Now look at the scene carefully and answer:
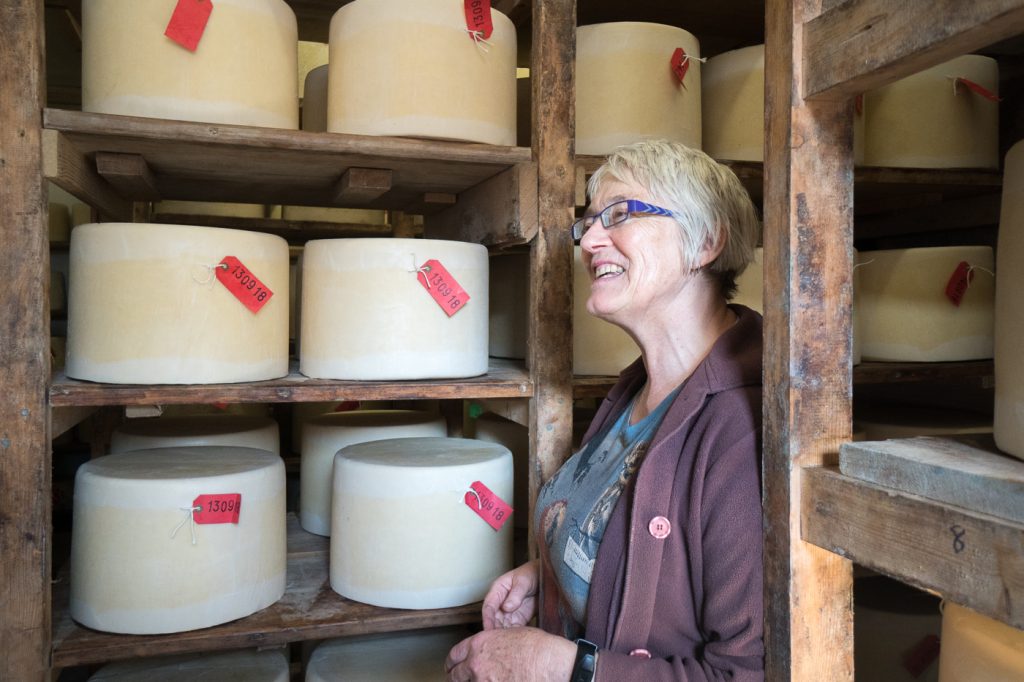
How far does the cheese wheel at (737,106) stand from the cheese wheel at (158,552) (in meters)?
1.42

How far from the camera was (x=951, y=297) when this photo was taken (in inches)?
82.9

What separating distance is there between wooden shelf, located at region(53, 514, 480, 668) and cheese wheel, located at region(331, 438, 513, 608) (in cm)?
3

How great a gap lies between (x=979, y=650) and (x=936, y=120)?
178 centimetres

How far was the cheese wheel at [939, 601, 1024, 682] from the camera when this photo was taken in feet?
2.49

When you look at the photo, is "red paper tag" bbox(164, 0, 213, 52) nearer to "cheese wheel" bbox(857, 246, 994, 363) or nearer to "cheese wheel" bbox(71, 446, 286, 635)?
"cheese wheel" bbox(71, 446, 286, 635)

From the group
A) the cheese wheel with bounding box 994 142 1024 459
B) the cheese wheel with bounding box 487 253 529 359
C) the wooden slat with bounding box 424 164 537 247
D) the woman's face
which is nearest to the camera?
the cheese wheel with bounding box 994 142 1024 459

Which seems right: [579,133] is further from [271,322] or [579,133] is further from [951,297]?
[951,297]

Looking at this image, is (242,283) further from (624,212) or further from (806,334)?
(806,334)

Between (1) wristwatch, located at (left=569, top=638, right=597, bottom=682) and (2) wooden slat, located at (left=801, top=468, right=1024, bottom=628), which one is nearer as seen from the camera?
(2) wooden slat, located at (left=801, top=468, right=1024, bottom=628)

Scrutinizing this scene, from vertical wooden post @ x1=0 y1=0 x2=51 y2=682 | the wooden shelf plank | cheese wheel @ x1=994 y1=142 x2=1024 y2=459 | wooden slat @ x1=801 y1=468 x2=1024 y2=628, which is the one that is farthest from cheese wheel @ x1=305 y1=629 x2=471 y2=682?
cheese wheel @ x1=994 y1=142 x2=1024 y2=459

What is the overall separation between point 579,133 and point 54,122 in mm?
1105

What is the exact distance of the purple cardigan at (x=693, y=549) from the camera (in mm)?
1057

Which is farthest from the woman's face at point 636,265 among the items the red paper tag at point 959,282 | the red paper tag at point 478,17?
the red paper tag at point 959,282

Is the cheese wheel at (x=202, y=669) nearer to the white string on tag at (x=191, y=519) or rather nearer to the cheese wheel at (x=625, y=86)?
the white string on tag at (x=191, y=519)
